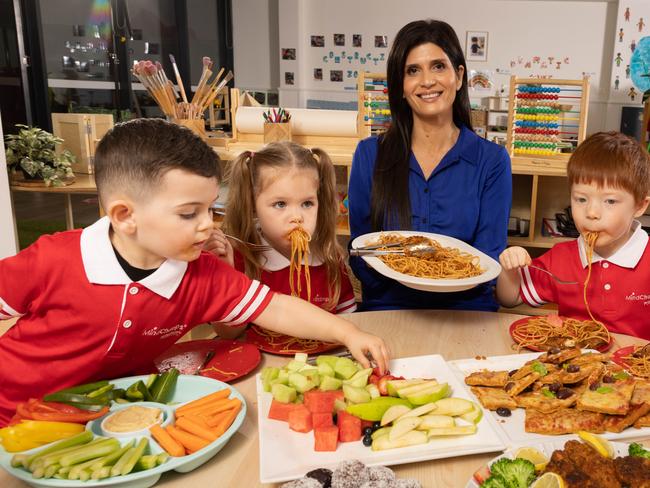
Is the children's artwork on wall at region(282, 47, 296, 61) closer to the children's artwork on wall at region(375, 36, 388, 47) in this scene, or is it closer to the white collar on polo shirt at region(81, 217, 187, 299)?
the children's artwork on wall at region(375, 36, 388, 47)

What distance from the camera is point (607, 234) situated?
5.91 feet

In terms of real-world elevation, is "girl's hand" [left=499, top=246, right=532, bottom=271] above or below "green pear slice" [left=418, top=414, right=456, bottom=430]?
above

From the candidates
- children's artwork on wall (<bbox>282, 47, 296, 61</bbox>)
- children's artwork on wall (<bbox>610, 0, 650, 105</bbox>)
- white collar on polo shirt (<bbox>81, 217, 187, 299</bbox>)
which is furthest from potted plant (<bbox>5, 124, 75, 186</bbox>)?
children's artwork on wall (<bbox>610, 0, 650, 105</bbox>)

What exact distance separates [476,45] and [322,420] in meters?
8.79

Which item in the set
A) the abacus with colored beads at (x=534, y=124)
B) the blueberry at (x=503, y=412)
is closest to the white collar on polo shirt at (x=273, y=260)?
the blueberry at (x=503, y=412)

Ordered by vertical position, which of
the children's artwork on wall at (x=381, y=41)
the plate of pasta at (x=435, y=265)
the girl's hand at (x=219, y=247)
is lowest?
the plate of pasta at (x=435, y=265)

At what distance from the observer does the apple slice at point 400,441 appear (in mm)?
1093

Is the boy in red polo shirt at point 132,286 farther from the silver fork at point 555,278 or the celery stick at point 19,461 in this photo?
the silver fork at point 555,278

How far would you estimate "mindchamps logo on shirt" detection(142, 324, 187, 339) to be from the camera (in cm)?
145

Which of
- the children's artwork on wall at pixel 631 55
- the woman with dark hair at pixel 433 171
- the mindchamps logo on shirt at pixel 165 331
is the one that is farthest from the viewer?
the children's artwork on wall at pixel 631 55

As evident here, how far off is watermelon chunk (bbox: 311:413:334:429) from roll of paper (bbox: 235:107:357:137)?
3.01 meters

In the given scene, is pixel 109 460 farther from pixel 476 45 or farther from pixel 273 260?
pixel 476 45

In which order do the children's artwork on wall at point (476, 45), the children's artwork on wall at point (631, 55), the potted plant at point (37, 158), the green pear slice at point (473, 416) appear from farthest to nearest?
1. the children's artwork on wall at point (476, 45)
2. the children's artwork on wall at point (631, 55)
3. the potted plant at point (37, 158)
4. the green pear slice at point (473, 416)

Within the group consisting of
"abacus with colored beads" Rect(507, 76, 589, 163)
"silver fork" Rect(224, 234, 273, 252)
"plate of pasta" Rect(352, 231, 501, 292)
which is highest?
"abacus with colored beads" Rect(507, 76, 589, 163)
